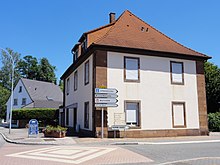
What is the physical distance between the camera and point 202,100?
Answer: 20656 millimetres

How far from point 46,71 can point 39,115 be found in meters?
37.7

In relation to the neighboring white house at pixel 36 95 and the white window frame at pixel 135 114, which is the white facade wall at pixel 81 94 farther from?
the neighboring white house at pixel 36 95

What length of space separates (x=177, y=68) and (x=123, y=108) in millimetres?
6034

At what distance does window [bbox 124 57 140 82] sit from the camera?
1848cm

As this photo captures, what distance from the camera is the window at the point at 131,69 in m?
18.5

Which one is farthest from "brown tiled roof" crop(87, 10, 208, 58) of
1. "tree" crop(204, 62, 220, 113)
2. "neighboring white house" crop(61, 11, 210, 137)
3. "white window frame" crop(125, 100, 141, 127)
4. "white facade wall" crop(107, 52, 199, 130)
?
"tree" crop(204, 62, 220, 113)

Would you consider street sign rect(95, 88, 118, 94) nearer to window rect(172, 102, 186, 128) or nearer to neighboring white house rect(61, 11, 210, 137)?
neighboring white house rect(61, 11, 210, 137)

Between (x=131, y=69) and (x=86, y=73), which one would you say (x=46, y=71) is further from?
(x=131, y=69)

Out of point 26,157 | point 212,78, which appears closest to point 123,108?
point 26,157

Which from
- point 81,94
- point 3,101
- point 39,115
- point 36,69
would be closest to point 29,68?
point 36,69

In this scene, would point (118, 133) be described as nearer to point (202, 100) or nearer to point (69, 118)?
point (202, 100)

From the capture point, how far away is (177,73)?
20203mm

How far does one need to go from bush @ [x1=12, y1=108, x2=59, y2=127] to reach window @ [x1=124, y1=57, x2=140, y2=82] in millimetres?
20012

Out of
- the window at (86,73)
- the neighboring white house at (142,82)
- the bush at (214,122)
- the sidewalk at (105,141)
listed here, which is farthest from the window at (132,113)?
the bush at (214,122)
